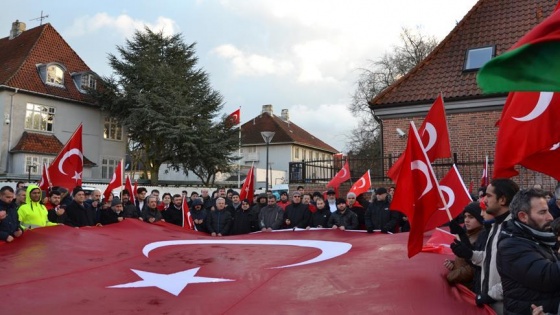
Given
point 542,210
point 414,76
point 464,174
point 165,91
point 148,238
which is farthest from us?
point 165,91

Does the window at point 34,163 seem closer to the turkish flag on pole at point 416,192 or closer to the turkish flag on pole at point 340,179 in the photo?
the turkish flag on pole at point 340,179

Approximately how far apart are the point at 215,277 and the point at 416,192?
7.92ft

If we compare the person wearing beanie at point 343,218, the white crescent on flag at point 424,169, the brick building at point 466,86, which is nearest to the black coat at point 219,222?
the person wearing beanie at point 343,218

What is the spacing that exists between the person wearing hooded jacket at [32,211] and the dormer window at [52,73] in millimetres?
30111

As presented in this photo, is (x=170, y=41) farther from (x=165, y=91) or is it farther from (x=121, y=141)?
(x=121, y=141)

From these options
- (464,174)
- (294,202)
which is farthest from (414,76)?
(294,202)

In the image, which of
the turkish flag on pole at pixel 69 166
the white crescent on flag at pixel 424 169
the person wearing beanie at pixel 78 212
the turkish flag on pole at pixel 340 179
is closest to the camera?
the white crescent on flag at pixel 424 169

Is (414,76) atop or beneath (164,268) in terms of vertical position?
atop

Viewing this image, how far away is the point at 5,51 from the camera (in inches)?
1480

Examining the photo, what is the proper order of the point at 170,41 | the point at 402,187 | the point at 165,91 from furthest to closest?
the point at 170,41
the point at 165,91
the point at 402,187

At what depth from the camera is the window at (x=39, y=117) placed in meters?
33.3

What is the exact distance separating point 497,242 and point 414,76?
60.6ft

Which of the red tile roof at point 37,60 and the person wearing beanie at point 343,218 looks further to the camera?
the red tile roof at point 37,60

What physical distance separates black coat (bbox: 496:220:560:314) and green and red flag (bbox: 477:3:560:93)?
1110 millimetres
